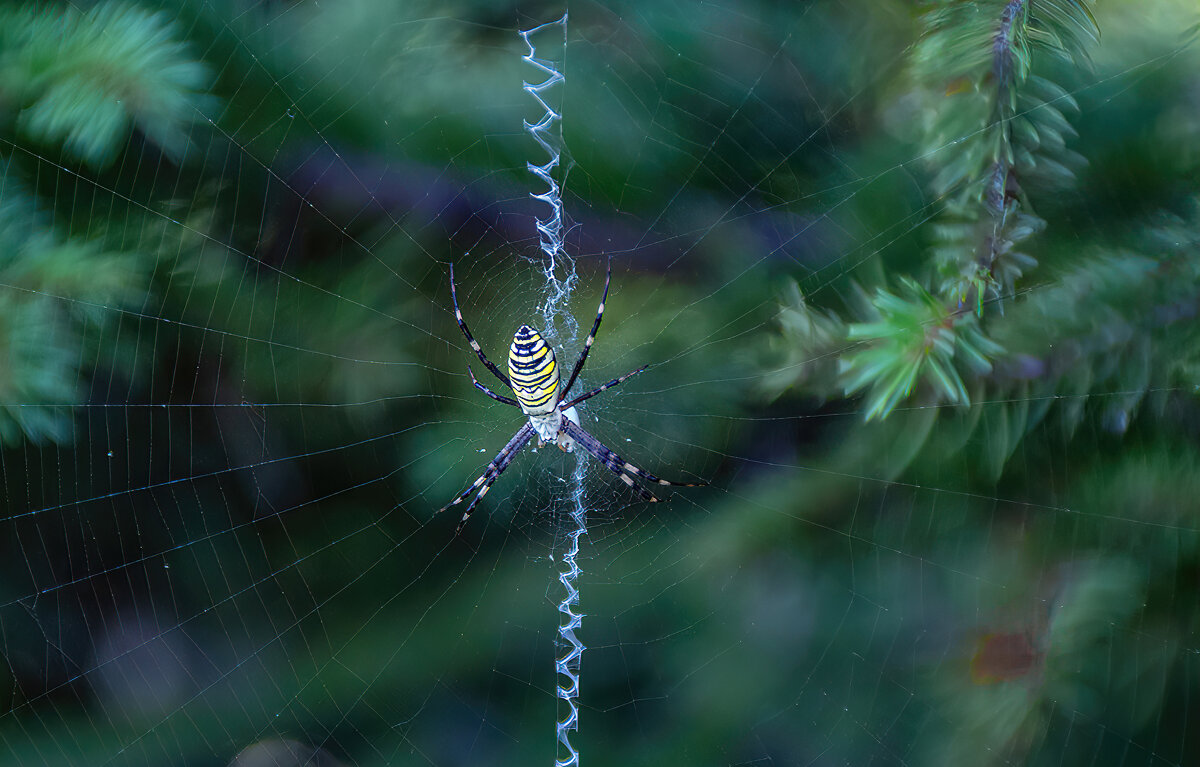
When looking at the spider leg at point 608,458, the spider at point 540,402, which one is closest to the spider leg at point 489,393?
the spider at point 540,402

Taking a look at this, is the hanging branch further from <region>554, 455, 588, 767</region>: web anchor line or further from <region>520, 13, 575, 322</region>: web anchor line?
<region>554, 455, 588, 767</region>: web anchor line

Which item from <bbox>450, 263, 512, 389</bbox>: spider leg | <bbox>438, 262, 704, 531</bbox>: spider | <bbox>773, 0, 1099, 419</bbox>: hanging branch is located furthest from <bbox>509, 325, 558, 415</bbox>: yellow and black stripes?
<bbox>773, 0, 1099, 419</bbox>: hanging branch

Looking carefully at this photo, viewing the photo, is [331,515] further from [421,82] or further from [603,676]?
[421,82]

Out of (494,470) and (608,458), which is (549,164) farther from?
(608,458)

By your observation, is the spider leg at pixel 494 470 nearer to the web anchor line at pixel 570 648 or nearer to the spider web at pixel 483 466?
the spider web at pixel 483 466

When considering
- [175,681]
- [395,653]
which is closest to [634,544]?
[395,653]

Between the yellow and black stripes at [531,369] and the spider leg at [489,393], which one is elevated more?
the yellow and black stripes at [531,369]
